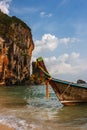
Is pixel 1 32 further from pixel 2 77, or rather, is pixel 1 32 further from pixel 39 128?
pixel 39 128

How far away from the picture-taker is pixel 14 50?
90.2m

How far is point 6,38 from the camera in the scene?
3497 inches

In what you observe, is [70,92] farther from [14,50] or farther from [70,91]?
[14,50]

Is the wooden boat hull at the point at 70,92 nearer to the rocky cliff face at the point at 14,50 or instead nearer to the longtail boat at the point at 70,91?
the longtail boat at the point at 70,91

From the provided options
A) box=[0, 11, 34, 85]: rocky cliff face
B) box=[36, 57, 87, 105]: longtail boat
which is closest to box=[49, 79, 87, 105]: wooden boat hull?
box=[36, 57, 87, 105]: longtail boat

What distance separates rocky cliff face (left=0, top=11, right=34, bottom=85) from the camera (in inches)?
3369

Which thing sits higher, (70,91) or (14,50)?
(14,50)

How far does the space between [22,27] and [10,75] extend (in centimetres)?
2133

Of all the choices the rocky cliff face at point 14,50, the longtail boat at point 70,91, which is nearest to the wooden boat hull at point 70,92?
the longtail boat at point 70,91

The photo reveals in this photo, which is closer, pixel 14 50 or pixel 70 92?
pixel 70 92

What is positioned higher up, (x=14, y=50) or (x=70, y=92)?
(x=14, y=50)

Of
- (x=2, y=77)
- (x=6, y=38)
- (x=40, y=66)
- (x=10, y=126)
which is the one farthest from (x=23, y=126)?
(x=6, y=38)

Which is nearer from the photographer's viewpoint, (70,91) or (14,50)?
(70,91)

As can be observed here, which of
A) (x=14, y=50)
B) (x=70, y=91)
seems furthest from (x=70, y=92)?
(x=14, y=50)
